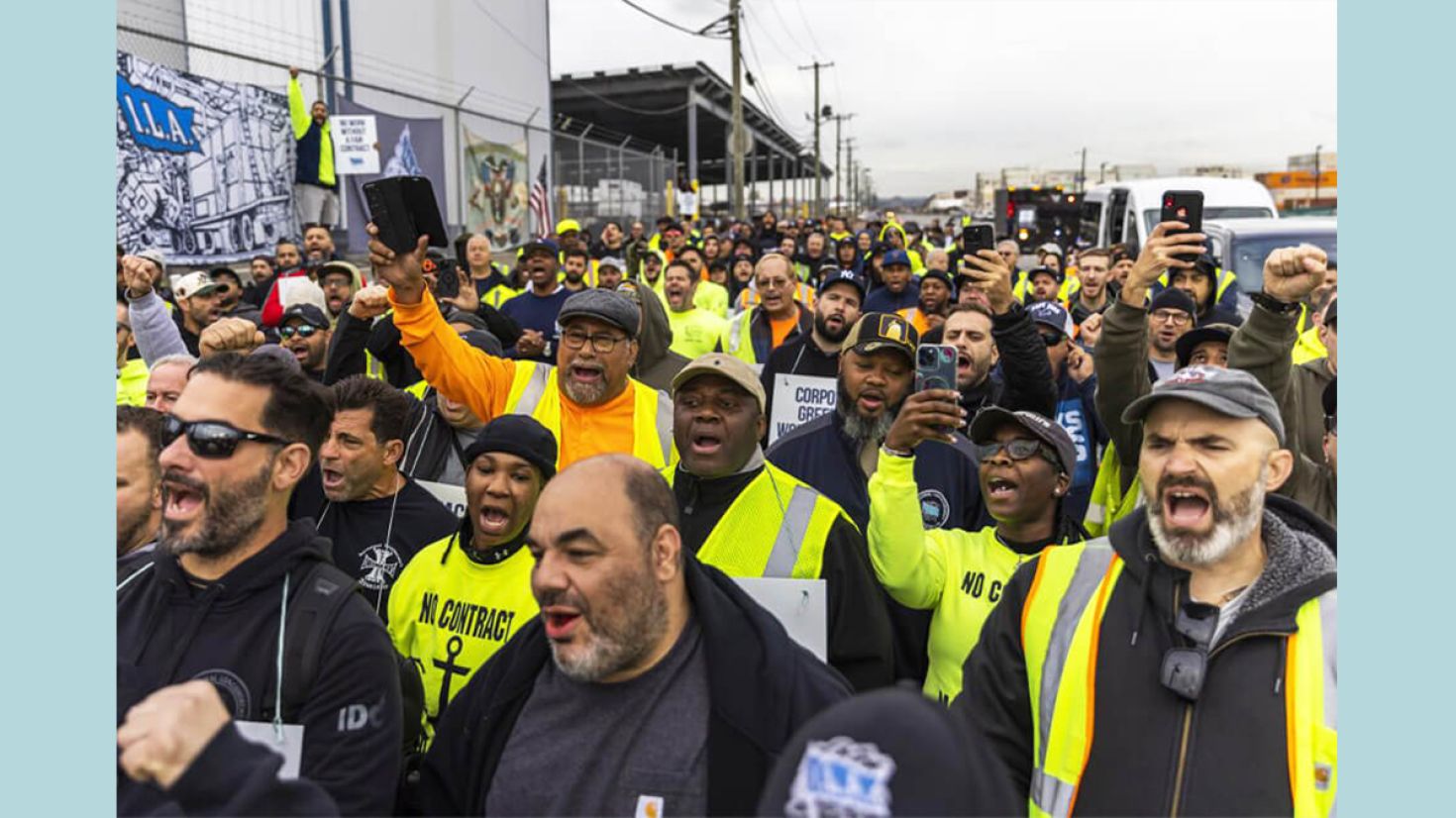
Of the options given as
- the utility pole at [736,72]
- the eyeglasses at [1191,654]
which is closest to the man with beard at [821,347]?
the eyeglasses at [1191,654]

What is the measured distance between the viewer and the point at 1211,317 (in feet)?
22.8

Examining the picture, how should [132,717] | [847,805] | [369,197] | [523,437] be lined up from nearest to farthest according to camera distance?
[847,805] < [132,717] < [523,437] < [369,197]

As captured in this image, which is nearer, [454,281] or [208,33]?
[454,281]

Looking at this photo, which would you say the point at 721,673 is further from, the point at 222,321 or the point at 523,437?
the point at 222,321

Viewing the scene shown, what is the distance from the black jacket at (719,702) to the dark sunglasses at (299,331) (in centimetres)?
397

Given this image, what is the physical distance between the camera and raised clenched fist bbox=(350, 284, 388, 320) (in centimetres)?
526

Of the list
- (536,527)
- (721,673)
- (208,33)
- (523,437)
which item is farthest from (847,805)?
(208,33)

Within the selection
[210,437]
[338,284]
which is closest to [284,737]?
[210,437]

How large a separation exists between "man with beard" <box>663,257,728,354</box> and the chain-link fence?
16.3 feet

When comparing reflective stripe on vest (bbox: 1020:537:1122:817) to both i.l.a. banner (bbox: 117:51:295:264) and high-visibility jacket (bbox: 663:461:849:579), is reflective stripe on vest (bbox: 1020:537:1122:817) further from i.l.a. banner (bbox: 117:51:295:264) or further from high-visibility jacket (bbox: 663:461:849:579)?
i.l.a. banner (bbox: 117:51:295:264)

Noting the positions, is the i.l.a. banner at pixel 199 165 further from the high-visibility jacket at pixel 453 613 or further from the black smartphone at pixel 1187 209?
the black smartphone at pixel 1187 209

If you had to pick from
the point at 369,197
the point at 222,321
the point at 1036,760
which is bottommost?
the point at 1036,760

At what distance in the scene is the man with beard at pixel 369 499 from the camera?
12.6ft

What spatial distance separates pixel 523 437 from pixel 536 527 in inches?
51.0
